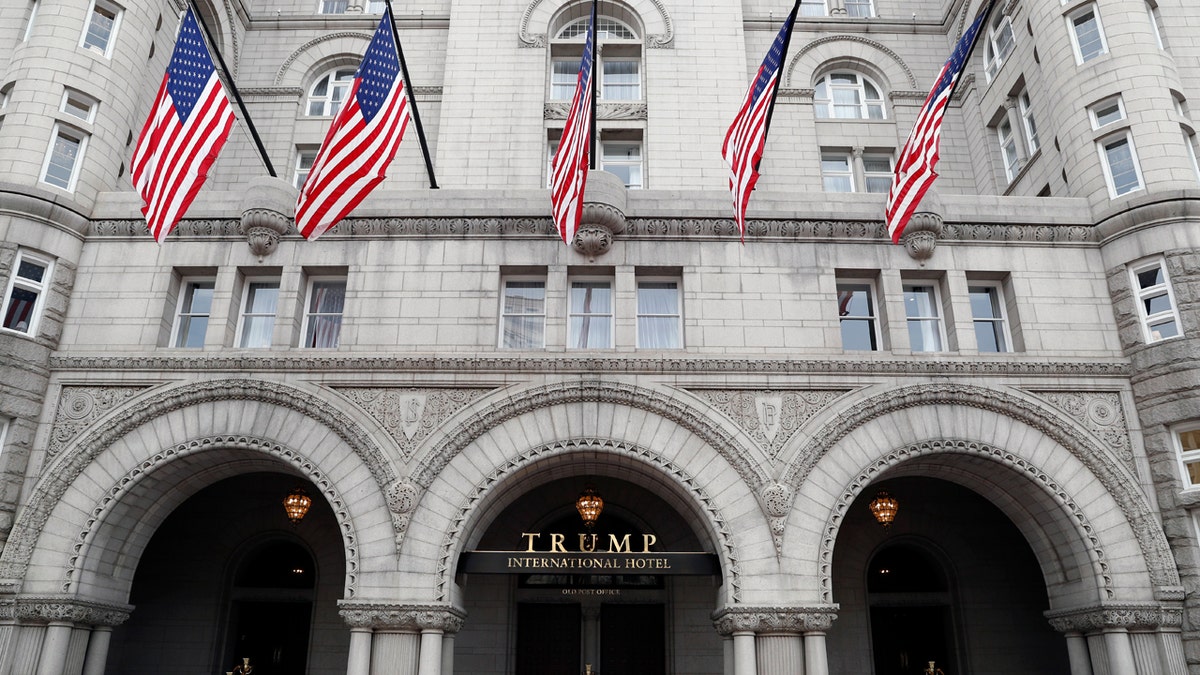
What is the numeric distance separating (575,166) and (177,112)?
23.9 feet

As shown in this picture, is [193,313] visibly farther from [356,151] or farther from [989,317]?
[989,317]

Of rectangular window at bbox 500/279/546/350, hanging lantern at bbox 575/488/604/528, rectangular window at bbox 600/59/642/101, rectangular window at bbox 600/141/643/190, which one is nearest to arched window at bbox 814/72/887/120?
rectangular window at bbox 600/59/642/101

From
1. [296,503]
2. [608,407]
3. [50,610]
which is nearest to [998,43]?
[608,407]

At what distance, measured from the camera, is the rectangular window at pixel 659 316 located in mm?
16094

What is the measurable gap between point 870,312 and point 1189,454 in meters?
6.12

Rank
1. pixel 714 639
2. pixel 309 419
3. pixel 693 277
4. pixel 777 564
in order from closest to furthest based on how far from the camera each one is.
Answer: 1. pixel 777 564
2. pixel 309 419
3. pixel 693 277
4. pixel 714 639

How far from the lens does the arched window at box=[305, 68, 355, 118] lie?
2441 cm

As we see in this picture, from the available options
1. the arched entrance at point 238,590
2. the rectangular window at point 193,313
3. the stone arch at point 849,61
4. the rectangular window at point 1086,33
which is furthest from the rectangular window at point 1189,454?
the rectangular window at point 193,313

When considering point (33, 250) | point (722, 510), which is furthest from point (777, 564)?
point (33, 250)

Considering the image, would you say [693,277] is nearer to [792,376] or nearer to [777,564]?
[792,376]

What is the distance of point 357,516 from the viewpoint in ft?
47.1

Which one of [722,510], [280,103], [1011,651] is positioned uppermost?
[280,103]

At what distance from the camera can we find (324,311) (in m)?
16.4

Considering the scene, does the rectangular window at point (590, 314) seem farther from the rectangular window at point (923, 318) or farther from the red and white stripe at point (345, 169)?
the rectangular window at point (923, 318)
